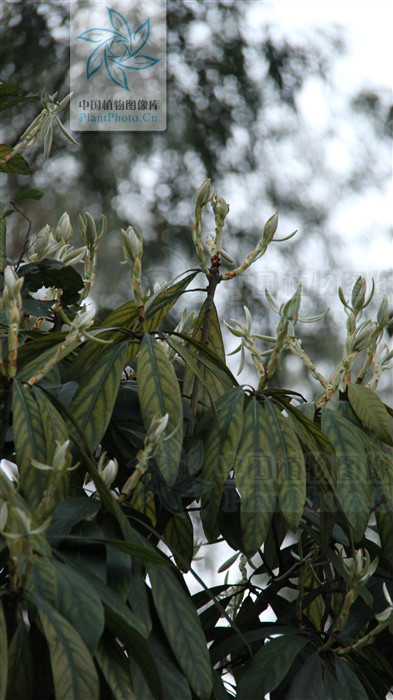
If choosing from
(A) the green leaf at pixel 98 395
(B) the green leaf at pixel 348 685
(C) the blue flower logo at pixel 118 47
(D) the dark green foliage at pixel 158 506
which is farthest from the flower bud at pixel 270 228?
(C) the blue flower logo at pixel 118 47

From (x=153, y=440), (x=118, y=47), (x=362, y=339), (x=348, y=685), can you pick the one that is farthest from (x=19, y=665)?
(x=118, y=47)

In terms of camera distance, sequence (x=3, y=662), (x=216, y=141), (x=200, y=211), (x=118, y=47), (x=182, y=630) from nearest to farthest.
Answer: (x=3, y=662), (x=182, y=630), (x=200, y=211), (x=118, y=47), (x=216, y=141)

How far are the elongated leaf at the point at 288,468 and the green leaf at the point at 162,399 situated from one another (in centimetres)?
9

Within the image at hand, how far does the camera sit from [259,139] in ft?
7.28

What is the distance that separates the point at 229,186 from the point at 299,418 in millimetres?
1682

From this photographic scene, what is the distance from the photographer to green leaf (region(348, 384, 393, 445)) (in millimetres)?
657

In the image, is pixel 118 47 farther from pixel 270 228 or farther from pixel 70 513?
pixel 70 513

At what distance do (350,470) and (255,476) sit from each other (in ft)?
0.30

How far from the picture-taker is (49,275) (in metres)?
0.65

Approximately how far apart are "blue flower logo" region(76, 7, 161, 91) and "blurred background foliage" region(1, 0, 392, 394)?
0.24 meters

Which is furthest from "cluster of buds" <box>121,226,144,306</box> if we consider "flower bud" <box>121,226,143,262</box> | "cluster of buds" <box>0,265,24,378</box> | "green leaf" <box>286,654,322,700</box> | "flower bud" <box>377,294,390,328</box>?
"green leaf" <box>286,654,322,700</box>

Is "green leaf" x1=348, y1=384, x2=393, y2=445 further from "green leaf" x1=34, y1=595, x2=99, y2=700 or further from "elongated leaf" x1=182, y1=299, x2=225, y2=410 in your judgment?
"green leaf" x1=34, y1=595, x2=99, y2=700

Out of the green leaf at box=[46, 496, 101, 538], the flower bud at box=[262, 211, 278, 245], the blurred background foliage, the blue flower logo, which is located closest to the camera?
the green leaf at box=[46, 496, 101, 538]

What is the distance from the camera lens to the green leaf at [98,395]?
1.85 feet
